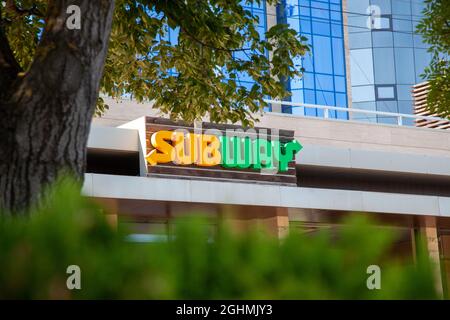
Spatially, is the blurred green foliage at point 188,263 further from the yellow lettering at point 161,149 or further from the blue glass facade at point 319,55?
the blue glass facade at point 319,55

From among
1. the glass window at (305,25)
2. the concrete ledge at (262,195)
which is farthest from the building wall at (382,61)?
the concrete ledge at (262,195)

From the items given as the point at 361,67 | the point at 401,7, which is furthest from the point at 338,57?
the point at 401,7

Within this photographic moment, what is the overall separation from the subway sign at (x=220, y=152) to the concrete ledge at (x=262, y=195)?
1.69 ft

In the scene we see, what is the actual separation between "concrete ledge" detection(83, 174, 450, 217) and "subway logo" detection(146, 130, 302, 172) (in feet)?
2.49

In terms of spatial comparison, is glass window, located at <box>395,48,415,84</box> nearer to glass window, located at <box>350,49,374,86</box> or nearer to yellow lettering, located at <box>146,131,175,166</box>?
glass window, located at <box>350,49,374,86</box>

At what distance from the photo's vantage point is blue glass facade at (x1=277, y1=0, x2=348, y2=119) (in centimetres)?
6344

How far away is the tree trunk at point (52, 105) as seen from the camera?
4992mm

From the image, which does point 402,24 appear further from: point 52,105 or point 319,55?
point 52,105

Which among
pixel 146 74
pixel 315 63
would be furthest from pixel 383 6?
pixel 146 74

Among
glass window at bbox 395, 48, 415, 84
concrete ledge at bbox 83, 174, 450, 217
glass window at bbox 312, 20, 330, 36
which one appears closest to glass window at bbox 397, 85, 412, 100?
glass window at bbox 395, 48, 415, 84

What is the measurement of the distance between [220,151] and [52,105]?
61.8 ft

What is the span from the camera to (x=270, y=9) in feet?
211

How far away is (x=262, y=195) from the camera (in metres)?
23.9
